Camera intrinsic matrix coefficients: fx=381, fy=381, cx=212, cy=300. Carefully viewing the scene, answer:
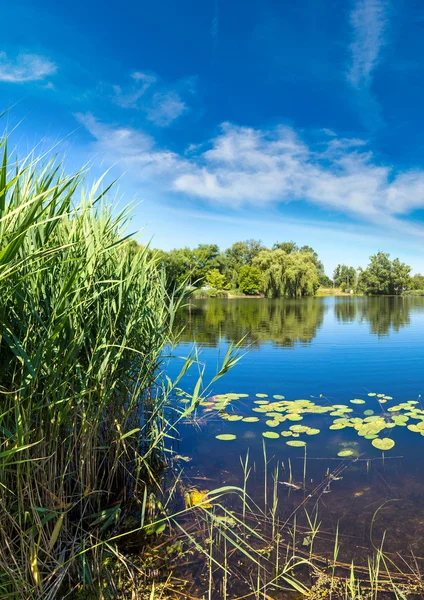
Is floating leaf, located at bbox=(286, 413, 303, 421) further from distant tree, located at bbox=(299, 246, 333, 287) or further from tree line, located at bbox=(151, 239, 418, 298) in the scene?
distant tree, located at bbox=(299, 246, 333, 287)

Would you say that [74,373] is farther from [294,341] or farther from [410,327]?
[410,327]

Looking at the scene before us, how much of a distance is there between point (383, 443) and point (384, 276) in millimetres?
78746

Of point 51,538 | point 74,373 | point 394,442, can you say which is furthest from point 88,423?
point 394,442

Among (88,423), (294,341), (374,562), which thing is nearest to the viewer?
(88,423)

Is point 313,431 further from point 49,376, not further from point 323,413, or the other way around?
point 49,376

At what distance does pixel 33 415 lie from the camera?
89.1 inches

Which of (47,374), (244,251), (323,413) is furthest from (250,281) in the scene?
(47,374)

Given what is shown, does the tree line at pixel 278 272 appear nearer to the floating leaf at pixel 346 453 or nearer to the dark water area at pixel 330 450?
the dark water area at pixel 330 450

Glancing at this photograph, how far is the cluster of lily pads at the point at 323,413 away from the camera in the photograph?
16.6 feet

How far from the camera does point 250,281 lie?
5809 centimetres

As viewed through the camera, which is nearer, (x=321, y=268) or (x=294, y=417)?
(x=294, y=417)

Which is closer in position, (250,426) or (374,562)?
(374,562)

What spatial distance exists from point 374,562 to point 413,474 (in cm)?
168

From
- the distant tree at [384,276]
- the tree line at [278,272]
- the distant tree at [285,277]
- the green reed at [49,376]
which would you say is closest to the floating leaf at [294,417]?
the green reed at [49,376]
